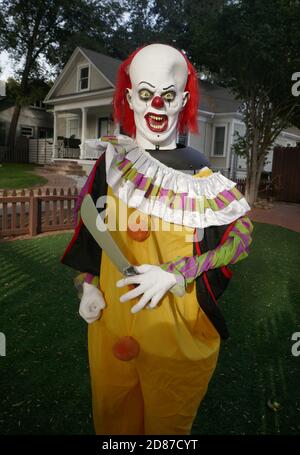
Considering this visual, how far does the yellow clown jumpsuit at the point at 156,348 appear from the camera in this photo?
1.47m

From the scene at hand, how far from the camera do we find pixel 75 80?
65.6 ft

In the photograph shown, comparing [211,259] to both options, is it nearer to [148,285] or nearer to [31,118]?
[148,285]

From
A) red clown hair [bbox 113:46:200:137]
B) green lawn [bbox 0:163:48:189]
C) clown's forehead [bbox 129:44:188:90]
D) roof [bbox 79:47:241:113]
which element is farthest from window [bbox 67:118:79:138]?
clown's forehead [bbox 129:44:188:90]

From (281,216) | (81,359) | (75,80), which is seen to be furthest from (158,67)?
(75,80)

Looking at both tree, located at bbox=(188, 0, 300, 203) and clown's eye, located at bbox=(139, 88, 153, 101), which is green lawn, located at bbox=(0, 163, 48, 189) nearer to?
tree, located at bbox=(188, 0, 300, 203)

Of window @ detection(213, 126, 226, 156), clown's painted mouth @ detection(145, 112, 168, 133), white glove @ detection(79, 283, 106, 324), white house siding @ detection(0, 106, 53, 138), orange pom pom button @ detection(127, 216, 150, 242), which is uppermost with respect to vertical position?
white house siding @ detection(0, 106, 53, 138)

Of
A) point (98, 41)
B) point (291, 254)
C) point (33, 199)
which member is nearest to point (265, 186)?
point (291, 254)

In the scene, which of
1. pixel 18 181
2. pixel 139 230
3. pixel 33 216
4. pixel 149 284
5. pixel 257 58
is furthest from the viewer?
pixel 18 181

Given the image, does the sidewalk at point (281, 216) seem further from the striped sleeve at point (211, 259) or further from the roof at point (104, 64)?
the roof at point (104, 64)

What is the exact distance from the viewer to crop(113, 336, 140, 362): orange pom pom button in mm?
1450

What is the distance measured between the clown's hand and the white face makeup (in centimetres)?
59

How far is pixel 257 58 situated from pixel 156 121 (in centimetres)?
1166
